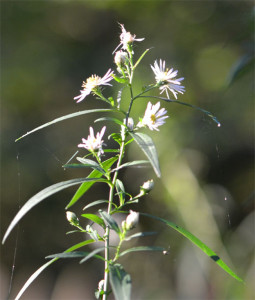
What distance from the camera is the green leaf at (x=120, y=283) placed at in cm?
33

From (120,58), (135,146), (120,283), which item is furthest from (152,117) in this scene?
(135,146)

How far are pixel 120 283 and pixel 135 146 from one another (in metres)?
1.76

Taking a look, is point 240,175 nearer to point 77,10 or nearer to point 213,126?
point 213,126

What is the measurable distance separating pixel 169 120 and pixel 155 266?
667 mm

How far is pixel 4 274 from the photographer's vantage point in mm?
2463

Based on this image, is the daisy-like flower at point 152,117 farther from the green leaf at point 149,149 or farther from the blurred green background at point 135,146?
the blurred green background at point 135,146

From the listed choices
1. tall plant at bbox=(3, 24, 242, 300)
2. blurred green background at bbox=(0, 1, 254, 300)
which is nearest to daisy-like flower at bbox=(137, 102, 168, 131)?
tall plant at bbox=(3, 24, 242, 300)

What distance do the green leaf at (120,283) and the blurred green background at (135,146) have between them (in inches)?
58.4

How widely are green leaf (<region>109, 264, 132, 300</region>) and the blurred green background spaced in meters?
1.48

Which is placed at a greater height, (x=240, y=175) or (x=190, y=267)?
(x=240, y=175)

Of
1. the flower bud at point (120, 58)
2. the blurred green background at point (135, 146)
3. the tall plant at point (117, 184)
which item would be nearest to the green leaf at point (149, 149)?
the tall plant at point (117, 184)

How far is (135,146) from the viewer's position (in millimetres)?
2100

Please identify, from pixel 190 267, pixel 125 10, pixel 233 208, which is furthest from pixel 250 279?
pixel 125 10

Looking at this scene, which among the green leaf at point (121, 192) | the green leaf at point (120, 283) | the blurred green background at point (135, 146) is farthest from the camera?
the blurred green background at point (135, 146)
